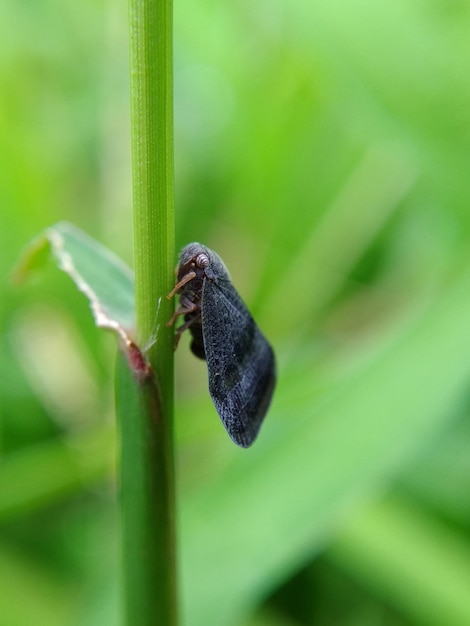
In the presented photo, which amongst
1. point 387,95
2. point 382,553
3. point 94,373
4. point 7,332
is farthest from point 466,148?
point 7,332

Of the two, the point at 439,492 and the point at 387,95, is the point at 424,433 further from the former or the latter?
the point at 387,95

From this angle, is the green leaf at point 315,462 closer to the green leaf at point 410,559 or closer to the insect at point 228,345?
the green leaf at point 410,559

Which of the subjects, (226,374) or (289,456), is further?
(289,456)

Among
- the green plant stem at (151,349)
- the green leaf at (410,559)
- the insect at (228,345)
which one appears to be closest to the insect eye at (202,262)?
the insect at (228,345)

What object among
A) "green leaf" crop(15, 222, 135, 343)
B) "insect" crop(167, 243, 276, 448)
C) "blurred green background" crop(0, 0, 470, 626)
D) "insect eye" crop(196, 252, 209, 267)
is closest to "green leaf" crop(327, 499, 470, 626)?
"blurred green background" crop(0, 0, 470, 626)

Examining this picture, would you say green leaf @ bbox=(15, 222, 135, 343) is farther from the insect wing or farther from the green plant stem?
the insect wing

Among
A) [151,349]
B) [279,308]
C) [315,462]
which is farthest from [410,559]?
[151,349]
